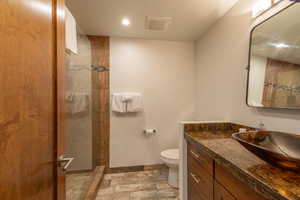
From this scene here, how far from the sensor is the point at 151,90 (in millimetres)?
2516

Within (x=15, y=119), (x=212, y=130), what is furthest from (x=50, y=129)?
(x=212, y=130)

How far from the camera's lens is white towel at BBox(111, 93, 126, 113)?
2.32 metres

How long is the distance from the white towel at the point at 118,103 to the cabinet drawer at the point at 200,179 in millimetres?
1305

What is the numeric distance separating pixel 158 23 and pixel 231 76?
1186mm

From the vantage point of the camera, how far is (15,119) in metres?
0.49

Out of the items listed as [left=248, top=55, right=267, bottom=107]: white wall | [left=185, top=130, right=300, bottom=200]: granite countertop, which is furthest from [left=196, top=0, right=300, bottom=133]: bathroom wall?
[left=185, top=130, right=300, bottom=200]: granite countertop

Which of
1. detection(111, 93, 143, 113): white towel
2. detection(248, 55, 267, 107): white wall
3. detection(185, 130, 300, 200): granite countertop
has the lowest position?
detection(185, 130, 300, 200): granite countertop

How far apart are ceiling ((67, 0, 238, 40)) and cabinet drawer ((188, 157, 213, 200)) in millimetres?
1658

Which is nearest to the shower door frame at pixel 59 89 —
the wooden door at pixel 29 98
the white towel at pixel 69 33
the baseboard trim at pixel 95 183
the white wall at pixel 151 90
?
the wooden door at pixel 29 98

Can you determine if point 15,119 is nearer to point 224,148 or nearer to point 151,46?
point 224,148

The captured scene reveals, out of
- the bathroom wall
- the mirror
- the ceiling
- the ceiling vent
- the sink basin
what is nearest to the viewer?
the sink basin

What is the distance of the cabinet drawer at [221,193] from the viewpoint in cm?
84

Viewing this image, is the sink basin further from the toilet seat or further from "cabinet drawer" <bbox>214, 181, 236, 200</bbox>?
the toilet seat

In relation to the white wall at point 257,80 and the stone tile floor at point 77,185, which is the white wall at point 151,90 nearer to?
the stone tile floor at point 77,185
